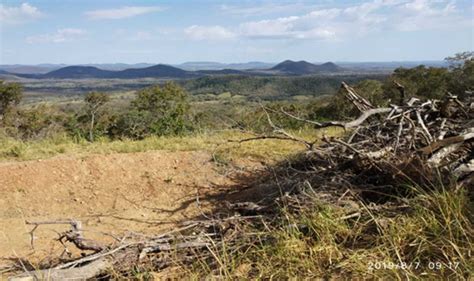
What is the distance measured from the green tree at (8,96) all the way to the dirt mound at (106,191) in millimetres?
18618

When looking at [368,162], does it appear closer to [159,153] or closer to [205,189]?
[205,189]

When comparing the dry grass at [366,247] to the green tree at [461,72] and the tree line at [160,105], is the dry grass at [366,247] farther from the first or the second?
the green tree at [461,72]

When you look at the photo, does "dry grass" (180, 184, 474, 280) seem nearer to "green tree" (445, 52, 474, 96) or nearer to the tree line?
the tree line

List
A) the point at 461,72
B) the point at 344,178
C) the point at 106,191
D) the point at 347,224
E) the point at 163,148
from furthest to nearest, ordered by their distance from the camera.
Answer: the point at 461,72 < the point at 163,148 < the point at 106,191 < the point at 344,178 < the point at 347,224

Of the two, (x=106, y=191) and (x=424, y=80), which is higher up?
(x=424, y=80)

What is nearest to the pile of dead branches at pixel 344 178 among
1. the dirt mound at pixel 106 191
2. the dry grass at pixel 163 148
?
the dirt mound at pixel 106 191

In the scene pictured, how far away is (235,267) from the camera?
2555 mm

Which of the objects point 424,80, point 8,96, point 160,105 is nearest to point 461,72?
point 424,80

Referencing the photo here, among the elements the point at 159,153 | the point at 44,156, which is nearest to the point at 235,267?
the point at 159,153

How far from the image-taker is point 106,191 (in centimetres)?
474

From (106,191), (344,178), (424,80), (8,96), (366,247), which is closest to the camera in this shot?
(366,247)

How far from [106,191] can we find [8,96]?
1966 centimetres

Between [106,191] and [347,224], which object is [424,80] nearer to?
[106,191]

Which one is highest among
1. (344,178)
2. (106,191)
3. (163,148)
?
(344,178)
